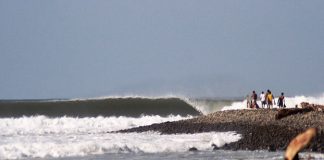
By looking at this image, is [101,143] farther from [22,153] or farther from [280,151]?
[280,151]

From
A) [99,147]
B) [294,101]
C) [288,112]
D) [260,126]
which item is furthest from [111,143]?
[294,101]

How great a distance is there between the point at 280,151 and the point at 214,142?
278 centimetres

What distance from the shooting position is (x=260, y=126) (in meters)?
23.5

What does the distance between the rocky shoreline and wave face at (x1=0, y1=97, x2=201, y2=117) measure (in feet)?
62.4

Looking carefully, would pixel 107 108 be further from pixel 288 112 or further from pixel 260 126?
pixel 260 126

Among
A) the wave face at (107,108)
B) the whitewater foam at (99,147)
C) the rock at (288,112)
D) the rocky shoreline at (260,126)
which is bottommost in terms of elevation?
the whitewater foam at (99,147)

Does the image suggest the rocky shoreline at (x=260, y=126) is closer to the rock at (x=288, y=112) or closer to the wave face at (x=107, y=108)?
the rock at (x=288, y=112)

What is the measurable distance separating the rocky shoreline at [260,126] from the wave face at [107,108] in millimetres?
19011

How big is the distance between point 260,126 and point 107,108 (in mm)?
30778

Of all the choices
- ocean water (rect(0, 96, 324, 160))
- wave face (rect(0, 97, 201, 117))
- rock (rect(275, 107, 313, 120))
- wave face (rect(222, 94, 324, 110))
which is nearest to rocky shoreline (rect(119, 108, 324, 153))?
rock (rect(275, 107, 313, 120))

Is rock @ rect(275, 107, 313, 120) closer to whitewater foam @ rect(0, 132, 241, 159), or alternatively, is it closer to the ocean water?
the ocean water

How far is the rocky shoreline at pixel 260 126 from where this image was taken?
19.8 meters

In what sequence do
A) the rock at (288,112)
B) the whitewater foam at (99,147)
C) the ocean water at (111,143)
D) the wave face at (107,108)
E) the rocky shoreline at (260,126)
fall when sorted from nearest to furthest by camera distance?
the ocean water at (111,143) < the rocky shoreline at (260,126) < the whitewater foam at (99,147) < the rock at (288,112) < the wave face at (107,108)

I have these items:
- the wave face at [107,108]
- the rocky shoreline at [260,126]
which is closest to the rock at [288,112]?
the rocky shoreline at [260,126]
